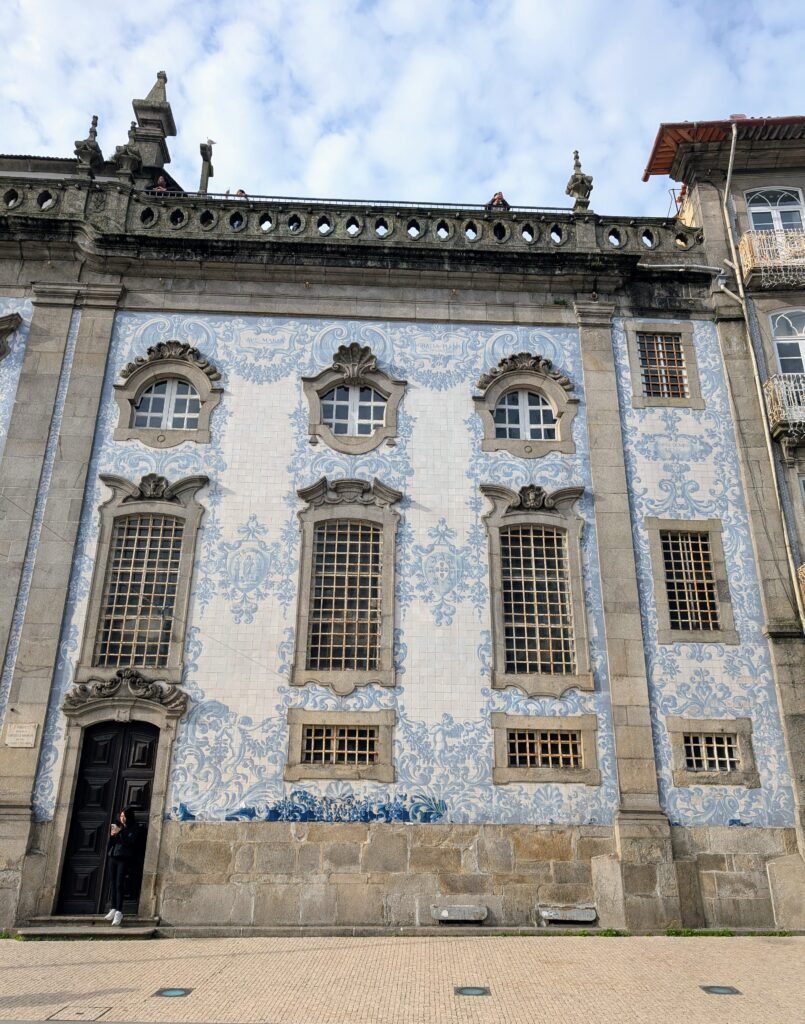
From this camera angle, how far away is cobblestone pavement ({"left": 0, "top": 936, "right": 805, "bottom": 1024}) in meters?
7.32

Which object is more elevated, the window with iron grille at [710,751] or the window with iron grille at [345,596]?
the window with iron grille at [345,596]

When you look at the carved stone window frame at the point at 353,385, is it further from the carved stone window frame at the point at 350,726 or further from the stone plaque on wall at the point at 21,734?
the stone plaque on wall at the point at 21,734

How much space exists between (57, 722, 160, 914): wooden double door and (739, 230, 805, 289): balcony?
12967 mm

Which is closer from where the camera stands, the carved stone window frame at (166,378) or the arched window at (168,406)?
the carved stone window frame at (166,378)

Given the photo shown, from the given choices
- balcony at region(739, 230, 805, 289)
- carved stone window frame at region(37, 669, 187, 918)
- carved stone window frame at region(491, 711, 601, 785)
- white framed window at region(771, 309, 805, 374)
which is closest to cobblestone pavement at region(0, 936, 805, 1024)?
carved stone window frame at region(37, 669, 187, 918)

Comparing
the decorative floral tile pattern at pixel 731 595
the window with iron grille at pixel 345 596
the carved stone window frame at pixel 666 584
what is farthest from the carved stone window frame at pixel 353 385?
the carved stone window frame at pixel 666 584

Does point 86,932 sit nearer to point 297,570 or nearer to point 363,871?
point 363,871

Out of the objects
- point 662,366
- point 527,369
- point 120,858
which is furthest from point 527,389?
point 120,858

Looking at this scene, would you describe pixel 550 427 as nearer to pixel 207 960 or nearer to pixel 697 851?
pixel 697 851

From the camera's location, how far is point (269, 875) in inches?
457

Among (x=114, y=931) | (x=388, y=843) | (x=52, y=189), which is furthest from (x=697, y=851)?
(x=52, y=189)

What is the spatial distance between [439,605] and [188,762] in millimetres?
4455

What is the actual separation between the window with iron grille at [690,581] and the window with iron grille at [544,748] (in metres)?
2.55

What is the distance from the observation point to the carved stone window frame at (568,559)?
41.5 ft
